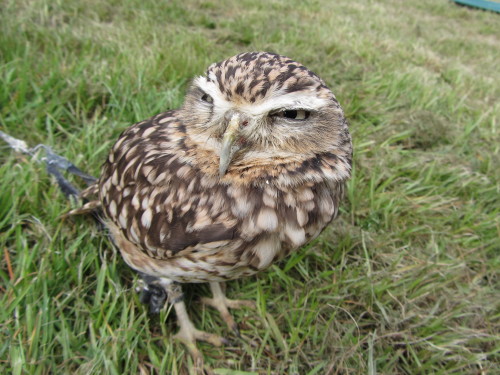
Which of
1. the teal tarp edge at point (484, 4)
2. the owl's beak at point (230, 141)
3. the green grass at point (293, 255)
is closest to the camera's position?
the owl's beak at point (230, 141)

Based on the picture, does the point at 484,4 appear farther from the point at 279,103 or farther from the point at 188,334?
the point at 188,334

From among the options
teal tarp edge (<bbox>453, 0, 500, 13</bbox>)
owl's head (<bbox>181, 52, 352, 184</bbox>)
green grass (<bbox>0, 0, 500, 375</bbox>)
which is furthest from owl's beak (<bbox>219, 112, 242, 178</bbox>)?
teal tarp edge (<bbox>453, 0, 500, 13</bbox>)

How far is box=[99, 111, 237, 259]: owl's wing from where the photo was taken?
1.43 meters

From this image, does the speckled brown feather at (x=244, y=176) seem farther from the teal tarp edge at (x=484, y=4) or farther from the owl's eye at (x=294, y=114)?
the teal tarp edge at (x=484, y=4)

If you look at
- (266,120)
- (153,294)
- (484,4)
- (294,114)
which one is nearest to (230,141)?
(266,120)

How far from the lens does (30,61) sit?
2.91 m

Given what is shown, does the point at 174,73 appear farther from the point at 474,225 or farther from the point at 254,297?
the point at 474,225

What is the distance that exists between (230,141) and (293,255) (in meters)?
1.11

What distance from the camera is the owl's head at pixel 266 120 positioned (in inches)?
51.6

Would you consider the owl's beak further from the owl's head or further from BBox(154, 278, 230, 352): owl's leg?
BBox(154, 278, 230, 352): owl's leg

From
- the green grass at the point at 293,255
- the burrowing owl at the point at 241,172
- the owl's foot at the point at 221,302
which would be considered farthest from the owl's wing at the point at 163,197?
the owl's foot at the point at 221,302

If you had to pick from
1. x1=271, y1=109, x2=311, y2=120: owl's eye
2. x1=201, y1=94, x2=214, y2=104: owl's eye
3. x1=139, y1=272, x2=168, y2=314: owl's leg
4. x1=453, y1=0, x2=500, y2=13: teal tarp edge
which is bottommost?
x1=139, y1=272, x2=168, y2=314: owl's leg

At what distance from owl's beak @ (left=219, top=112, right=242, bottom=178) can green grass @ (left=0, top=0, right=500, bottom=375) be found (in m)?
1.01

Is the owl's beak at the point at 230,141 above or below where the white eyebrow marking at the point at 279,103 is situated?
below
